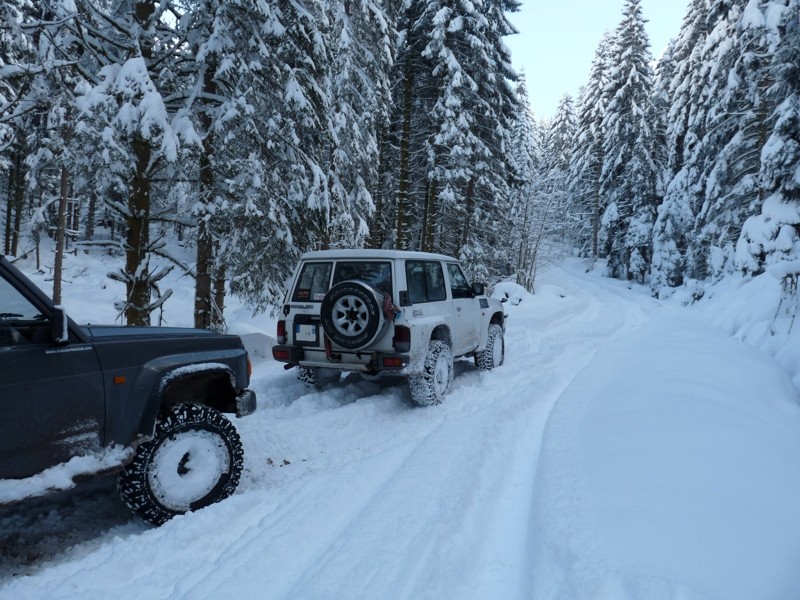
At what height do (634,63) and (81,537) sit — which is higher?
(634,63)

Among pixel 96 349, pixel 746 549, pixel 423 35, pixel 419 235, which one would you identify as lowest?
pixel 746 549

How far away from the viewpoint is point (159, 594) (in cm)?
276

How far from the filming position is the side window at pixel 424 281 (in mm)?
6711

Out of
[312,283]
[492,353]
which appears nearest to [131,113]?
[312,283]

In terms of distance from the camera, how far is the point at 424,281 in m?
7.08

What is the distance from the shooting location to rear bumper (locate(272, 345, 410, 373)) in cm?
617

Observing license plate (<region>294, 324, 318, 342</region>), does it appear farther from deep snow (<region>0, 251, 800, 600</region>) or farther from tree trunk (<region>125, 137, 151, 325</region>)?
tree trunk (<region>125, 137, 151, 325</region>)

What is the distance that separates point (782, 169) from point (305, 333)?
53.9 feet

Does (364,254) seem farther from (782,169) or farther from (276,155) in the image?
(782,169)

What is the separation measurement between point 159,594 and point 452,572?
167 centimetres

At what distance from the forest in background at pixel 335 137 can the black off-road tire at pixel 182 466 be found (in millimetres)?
5193

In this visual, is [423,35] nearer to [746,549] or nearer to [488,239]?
[488,239]

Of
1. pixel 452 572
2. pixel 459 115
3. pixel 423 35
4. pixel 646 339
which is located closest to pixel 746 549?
pixel 452 572

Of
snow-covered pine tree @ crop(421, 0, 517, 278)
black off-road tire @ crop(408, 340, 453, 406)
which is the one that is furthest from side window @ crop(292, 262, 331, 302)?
snow-covered pine tree @ crop(421, 0, 517, 278)
